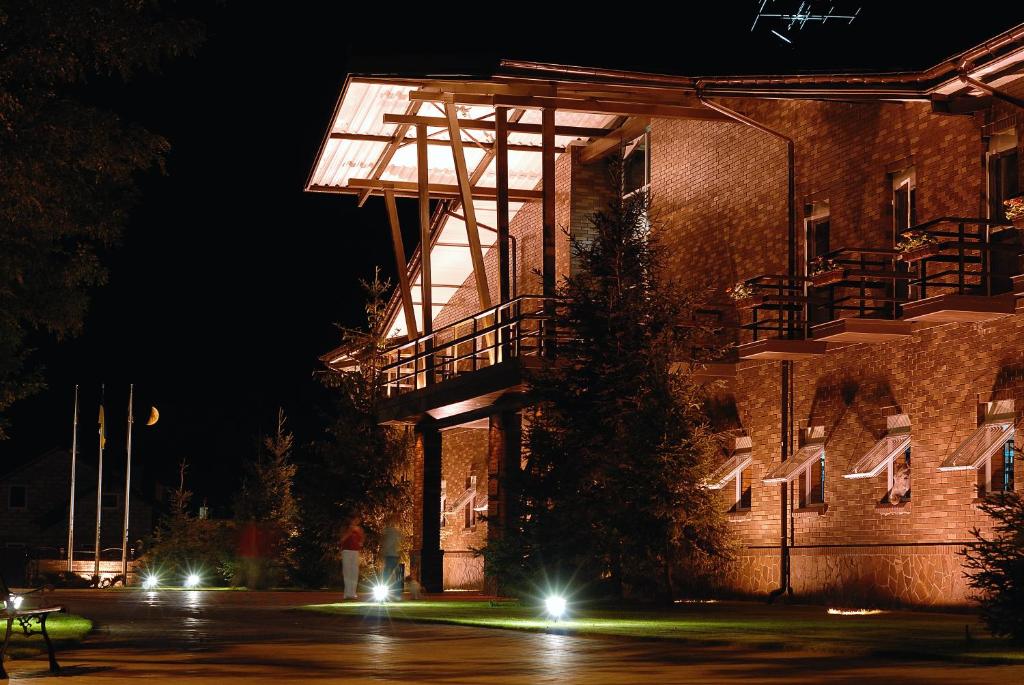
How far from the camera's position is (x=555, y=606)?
21.7 meters

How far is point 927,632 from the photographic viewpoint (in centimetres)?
1758

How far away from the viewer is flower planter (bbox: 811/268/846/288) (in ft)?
77.8

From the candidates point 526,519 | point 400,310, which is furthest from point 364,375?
point 526,519

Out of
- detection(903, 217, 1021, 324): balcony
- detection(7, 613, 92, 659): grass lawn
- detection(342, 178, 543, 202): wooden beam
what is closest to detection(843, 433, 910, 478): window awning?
detection(903, 217, 1021, 324): balcony

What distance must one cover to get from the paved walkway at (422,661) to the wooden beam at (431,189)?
18.4 metres

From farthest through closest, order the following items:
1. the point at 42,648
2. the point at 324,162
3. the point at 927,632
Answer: the point at 324,162 < the point at 927,632 < the point at 42,648

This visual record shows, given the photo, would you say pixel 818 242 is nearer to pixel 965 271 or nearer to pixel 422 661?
pixel 965 271

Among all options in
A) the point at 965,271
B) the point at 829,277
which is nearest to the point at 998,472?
the point at 965,271

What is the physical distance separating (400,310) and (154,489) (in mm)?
58449

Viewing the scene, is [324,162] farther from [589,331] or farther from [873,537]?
[873,537]

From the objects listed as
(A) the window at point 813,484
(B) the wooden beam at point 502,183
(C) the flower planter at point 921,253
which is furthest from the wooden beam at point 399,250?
(C) the flower planter at point 921,253

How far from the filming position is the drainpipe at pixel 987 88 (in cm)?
2211

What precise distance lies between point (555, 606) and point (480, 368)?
10.7m

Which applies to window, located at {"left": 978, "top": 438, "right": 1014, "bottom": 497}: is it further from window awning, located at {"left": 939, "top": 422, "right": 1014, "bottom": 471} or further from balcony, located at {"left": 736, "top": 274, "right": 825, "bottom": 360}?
balcony, located at {"left": 736, "top": 274, "right": 825, "bottom": 360}
